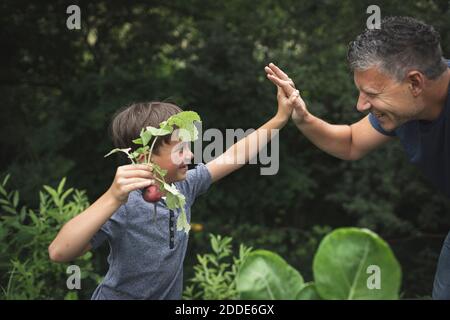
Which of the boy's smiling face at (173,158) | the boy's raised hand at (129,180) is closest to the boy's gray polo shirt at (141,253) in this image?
the boy's smiling face at (173,158)

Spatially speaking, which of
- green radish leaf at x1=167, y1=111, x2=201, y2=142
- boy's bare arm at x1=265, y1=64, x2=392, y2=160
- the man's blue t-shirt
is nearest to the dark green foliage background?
boy's bare arm at x1=265, y1=64, x2=392, y2=160

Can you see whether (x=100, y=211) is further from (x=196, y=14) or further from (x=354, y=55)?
(x=196, y=14)

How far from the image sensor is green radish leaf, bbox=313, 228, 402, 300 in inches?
23.4

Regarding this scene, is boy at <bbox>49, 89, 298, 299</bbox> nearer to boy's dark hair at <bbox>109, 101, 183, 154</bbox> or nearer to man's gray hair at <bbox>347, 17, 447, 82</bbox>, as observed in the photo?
boy's dark hair at <bbox>109, 101, 183, 154</bbox>

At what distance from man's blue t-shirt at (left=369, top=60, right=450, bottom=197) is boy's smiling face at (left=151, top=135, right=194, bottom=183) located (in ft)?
2.71

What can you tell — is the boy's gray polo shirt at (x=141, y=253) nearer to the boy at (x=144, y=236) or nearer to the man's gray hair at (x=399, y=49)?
the boy at (x=144, y=236)

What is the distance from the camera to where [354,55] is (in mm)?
1963

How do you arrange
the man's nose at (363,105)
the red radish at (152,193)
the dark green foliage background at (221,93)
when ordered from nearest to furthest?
the red radish at (152,193), the man's nose at (363,105), the dark green foliage background at (221,93)

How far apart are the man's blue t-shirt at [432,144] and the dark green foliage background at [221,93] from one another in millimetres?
2753

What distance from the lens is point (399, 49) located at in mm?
1881

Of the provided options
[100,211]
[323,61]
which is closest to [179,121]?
[100,211]

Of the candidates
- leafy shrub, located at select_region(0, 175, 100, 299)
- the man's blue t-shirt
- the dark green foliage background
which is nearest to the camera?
the man's blue t-shirt

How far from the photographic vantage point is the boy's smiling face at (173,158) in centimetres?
202

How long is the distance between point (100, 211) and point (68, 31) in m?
4.37
